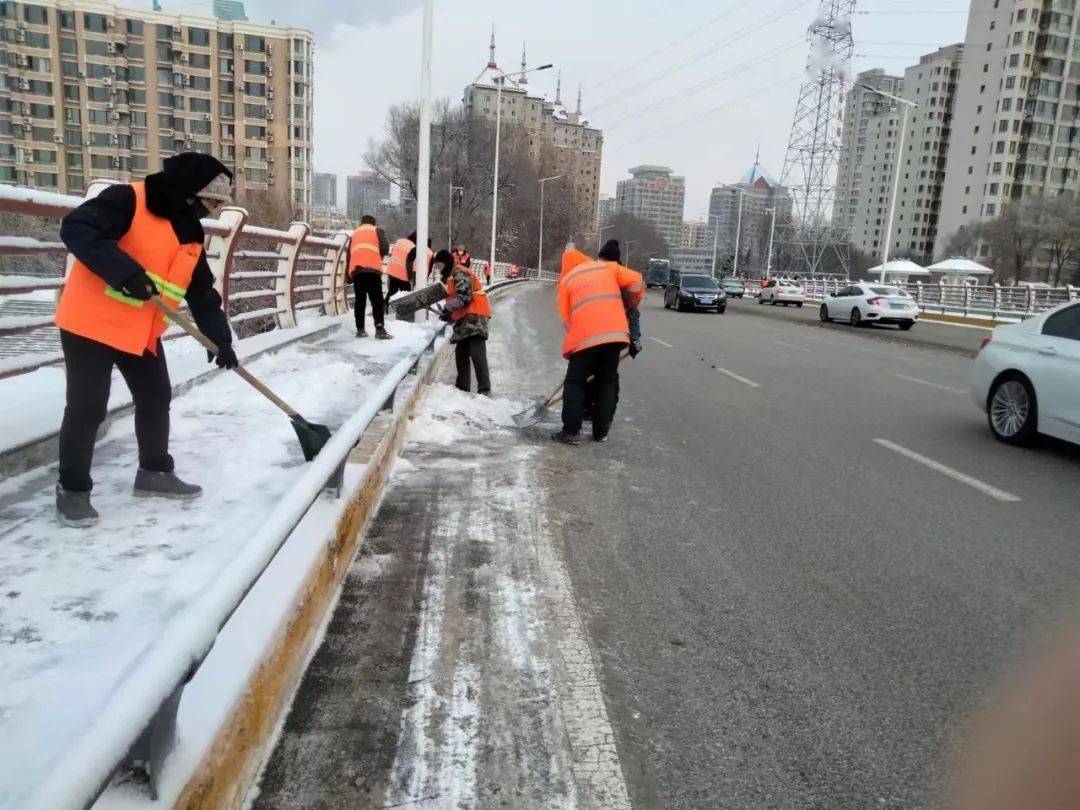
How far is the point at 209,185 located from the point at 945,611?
4.14 m

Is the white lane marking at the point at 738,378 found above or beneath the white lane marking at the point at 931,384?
beneath

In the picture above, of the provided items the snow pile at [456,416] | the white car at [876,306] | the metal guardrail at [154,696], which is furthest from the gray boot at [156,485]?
the white car at [876,306]

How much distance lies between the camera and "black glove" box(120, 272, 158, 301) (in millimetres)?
3438

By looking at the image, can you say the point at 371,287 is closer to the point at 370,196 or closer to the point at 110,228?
the point at 110,228

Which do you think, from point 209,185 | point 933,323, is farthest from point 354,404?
point 933,323

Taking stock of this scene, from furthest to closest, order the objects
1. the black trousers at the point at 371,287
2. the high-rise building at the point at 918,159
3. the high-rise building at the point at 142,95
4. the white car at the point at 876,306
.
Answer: the high-rise building at the point at 918,159, the high-rise building at the point at 142,95, the white car at the point at 876,306, the black trousers at the point at 371,287

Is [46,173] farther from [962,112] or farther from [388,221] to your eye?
[962,112]

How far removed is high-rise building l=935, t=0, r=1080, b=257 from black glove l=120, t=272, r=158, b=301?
95.2 m

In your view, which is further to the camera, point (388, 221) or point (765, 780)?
point (388, 221)

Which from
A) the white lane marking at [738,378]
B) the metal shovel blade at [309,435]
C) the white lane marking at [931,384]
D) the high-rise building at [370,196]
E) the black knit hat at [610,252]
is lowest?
the white lane marking at [738,378]

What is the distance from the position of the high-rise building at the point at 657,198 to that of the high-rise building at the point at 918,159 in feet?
135

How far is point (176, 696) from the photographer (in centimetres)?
192

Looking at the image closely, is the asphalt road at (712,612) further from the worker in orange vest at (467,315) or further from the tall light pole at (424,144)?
the tall light pole at (424,144)

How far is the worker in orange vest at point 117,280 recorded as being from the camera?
3.46 meters
